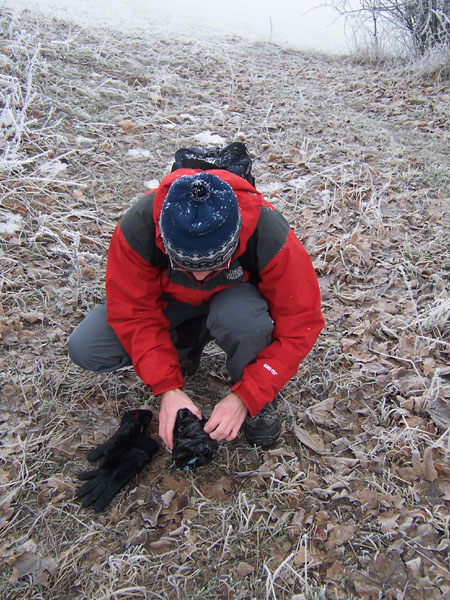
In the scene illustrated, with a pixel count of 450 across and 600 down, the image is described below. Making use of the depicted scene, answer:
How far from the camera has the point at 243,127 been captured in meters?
5.09

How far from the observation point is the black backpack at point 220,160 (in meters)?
1.87

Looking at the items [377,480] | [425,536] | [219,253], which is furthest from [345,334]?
[219,253]

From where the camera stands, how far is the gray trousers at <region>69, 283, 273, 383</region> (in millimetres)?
1934

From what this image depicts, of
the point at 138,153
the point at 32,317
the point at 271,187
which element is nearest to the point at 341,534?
the point at 32,317

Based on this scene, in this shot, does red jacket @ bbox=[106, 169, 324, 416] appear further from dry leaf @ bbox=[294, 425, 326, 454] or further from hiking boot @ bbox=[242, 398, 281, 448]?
dry leaf @ bbox=[294, 425, 326, 454]

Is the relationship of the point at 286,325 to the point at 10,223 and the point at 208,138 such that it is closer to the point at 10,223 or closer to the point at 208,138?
the point at 10,223

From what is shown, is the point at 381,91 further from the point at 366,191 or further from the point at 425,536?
the point at 425,536

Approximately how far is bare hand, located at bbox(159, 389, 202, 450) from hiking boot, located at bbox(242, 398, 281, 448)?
12.1 inches

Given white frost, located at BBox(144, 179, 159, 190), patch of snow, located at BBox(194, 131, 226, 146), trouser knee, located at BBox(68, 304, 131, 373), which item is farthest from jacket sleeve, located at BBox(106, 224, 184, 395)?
patch of snow, located at BBox(194, 131, 226, 146)

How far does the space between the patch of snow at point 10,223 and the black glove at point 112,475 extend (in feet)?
6.61

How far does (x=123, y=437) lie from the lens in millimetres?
1992

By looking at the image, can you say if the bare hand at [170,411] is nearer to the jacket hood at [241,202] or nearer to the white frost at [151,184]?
the jacket hood at [241,202]

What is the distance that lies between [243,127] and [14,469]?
171 inches

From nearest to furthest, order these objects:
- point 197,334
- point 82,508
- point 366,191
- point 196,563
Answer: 1. point 196,563
2. point 82,508
3. point 197,334
4. point 366,191
